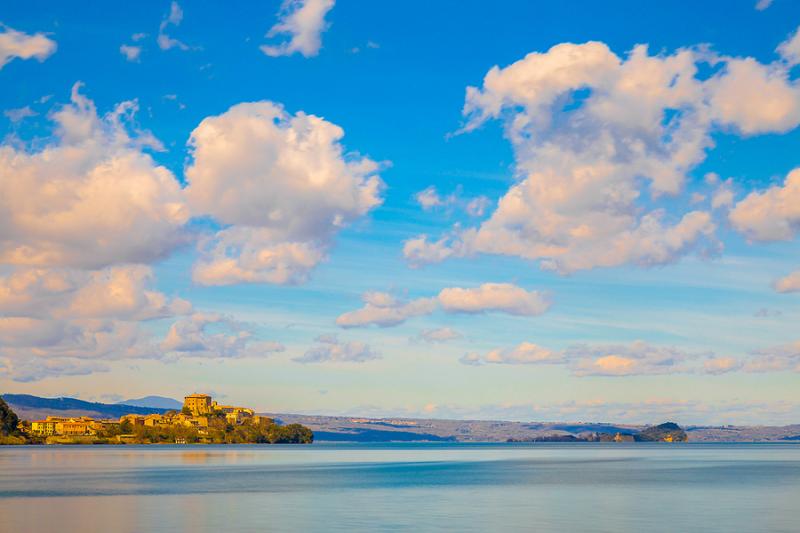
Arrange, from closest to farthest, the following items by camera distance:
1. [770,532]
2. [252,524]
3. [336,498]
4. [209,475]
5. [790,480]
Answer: [770,532] < [252,524] < [336,498] < [790,480] < [209,475]

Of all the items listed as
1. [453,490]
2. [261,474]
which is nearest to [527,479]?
[453,490]

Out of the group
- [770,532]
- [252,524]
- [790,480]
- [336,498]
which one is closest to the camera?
[770,532]

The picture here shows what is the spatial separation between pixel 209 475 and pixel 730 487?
235 ft

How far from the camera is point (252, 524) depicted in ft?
226

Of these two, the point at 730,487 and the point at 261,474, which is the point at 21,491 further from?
the point at 730,487

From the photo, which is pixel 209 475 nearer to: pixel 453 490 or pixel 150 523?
pixel 453 490

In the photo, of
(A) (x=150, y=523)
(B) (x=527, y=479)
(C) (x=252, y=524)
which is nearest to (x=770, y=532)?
(C) (x=252, y=524)

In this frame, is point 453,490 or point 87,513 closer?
point 87,513

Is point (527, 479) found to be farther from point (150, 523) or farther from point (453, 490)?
point (150, 523)

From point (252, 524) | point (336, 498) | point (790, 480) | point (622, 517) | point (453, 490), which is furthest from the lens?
point (790, 480)

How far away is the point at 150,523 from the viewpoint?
2712 inches

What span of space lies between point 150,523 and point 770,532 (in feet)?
141

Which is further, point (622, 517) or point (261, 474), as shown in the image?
point (261, 474)

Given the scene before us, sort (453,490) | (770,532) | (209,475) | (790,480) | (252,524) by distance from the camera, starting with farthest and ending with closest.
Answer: (209,475)
(790,480)
(453,490)
(252,524)
(770,532)
